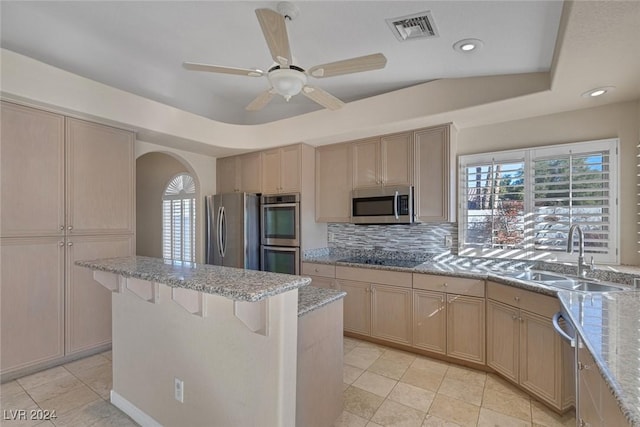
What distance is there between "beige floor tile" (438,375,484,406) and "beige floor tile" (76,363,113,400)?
2.66 meters

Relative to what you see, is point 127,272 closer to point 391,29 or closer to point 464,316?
point 391,29

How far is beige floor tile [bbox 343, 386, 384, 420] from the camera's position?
2.11m

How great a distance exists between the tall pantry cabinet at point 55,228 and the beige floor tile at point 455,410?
321 cm

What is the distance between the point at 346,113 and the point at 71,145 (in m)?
A: 2.74

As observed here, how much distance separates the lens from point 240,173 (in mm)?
4348

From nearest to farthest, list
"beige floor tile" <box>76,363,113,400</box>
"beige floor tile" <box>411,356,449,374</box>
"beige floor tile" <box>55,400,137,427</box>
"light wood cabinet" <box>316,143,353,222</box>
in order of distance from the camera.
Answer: "beige floor tile" <box>55,400,137,427</box> → "beige floor tile" <box>76,363,113,400</box> → "beige floor tile" <box>411,356,449,374</box> → "light wood cabinet" <box>316,143,353,222</box>

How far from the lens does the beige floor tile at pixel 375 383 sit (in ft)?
7.79

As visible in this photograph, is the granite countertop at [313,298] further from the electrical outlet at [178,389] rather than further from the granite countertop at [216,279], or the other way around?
the electrical outlet at [178,389]

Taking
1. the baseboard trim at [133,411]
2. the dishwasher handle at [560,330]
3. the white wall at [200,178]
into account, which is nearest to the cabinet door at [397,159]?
the dishwasher handle at [560,330]

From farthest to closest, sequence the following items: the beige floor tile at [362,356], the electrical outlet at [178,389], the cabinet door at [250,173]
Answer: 1. the cabinet door at [250,173]
2. the beige floor tile at [362,356]
3. the electrical outlet at [178,389]

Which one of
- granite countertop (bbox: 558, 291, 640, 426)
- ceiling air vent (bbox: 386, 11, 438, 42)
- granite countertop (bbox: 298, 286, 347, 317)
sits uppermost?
ceiling air vent (bbox: 386, 11, 438, 42)

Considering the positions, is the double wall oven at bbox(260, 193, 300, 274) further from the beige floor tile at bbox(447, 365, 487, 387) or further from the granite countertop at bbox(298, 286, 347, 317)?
the beige floor tile at bbox(447, 365, 487, 387)

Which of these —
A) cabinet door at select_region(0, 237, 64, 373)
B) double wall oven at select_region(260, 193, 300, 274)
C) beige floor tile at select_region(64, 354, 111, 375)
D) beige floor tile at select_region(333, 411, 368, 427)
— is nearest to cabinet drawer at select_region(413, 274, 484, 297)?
beige floor tile at select_region(333, 411, 368, 427)

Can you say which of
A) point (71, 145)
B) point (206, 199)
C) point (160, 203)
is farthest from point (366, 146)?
point (160, 203)
